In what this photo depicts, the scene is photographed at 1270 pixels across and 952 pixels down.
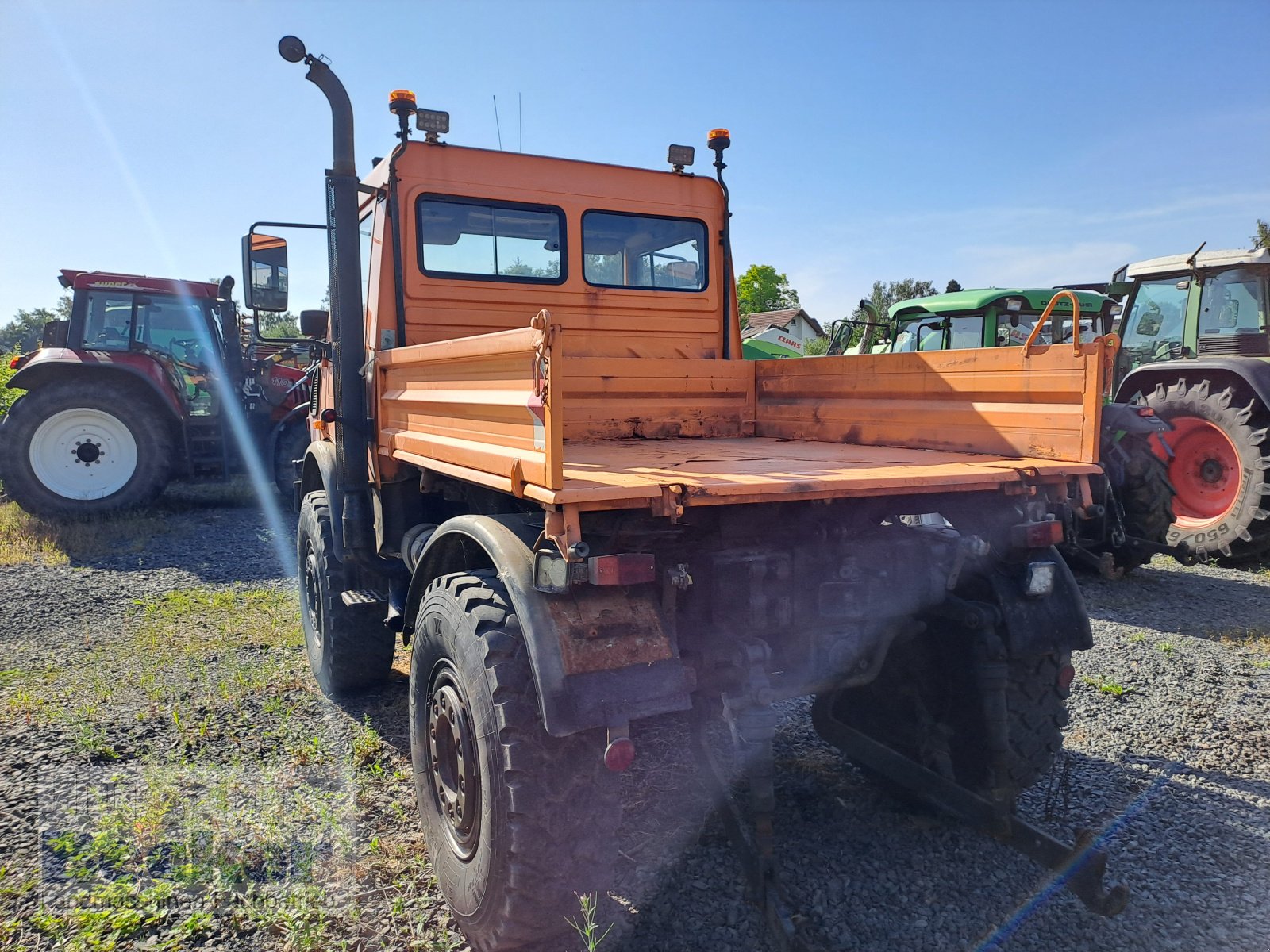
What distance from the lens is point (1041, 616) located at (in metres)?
2.69

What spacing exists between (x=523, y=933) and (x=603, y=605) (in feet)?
3.05

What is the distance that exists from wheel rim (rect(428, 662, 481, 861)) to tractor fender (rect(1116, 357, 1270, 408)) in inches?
283

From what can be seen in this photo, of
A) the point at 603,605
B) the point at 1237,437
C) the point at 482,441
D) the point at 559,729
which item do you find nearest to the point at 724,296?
the point at 482,441

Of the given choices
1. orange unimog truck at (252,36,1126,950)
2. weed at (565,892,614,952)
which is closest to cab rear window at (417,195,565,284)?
orange unimog truck at (252,36,1126,950)

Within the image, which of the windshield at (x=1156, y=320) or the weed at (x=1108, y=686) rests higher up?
the windshield at (x=1156, y=320)

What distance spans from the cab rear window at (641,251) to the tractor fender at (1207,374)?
5.19 meters

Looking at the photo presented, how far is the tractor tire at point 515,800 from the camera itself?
2152 millimetres

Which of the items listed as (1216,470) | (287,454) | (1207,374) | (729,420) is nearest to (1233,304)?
(1207,374)

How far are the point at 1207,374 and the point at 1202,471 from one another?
2.90ft

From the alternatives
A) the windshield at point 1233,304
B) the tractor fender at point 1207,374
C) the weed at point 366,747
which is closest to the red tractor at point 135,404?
the weed at point 366,747

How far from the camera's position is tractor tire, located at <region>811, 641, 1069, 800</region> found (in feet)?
9.34

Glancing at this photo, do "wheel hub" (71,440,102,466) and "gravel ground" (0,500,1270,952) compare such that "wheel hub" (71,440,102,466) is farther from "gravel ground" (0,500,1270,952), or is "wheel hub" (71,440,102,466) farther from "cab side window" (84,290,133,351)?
"gravel ground" (0,500,1270,952)

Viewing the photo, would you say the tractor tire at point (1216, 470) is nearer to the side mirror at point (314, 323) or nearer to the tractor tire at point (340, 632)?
the tractor tire at point (340, 632)

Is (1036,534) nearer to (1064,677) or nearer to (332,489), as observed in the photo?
(1064,677)
